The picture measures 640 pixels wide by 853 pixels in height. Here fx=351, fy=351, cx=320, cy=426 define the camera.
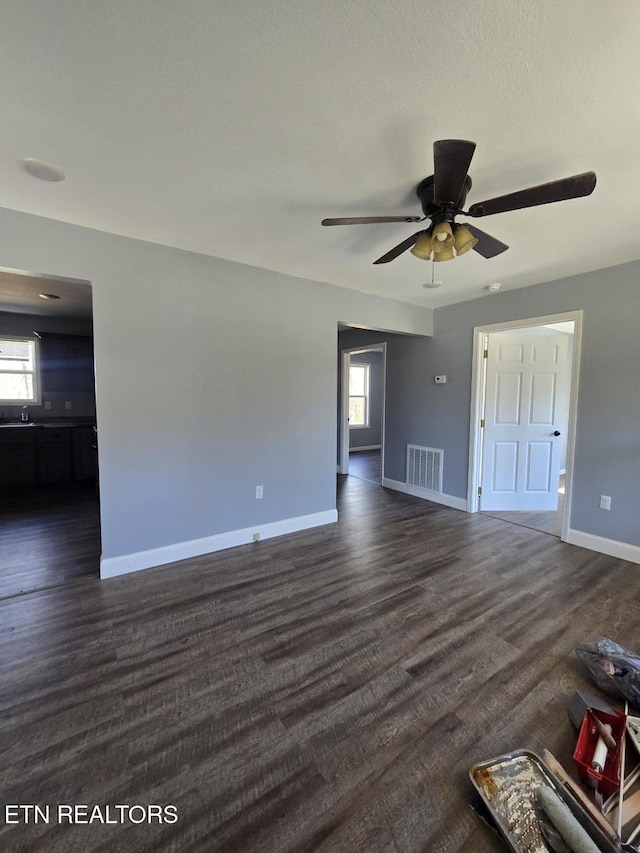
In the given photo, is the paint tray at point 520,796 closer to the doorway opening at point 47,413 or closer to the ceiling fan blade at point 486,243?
the ceiling fan blade at point 486,243

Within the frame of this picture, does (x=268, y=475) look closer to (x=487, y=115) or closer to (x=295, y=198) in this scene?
(x=295, y=198)

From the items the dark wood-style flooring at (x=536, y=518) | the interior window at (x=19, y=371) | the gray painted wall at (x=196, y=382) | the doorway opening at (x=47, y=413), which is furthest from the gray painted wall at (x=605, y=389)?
the interior window at (x=19, y=371)

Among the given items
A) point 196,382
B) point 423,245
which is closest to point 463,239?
point 423,245

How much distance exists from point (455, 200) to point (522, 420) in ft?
10.5

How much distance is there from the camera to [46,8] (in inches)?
42.1

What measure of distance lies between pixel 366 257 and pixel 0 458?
5.29m

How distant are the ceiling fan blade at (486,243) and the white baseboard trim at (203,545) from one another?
9.08ft

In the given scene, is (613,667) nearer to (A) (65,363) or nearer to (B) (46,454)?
(B) (46,454)

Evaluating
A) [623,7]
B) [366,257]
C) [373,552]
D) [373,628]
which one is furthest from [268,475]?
[623,7]

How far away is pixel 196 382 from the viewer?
2926mm

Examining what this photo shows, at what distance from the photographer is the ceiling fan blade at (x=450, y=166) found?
130cm

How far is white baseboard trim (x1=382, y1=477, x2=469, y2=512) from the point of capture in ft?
14.3

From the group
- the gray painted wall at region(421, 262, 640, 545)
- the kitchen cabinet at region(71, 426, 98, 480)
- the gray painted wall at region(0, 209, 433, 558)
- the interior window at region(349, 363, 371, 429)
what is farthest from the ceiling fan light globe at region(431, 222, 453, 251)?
the interior window at region(349, 363, 371, 429)

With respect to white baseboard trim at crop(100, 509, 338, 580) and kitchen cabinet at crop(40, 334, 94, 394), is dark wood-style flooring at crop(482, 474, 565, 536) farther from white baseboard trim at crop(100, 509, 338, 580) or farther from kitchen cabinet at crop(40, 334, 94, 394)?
kitchen cabinet at crop(40, 334, 94, 394)
